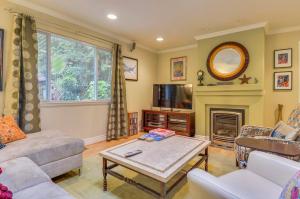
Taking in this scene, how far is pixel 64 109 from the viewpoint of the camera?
3.18 meters

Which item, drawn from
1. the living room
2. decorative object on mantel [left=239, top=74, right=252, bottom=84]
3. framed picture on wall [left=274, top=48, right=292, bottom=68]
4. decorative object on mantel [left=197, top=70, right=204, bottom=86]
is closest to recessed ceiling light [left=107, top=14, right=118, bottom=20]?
the living room

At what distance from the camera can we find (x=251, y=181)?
139 cm

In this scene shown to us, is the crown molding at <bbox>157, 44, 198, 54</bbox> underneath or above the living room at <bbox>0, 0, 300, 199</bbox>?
above

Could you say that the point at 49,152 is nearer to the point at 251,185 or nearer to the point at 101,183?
the point at 101,183

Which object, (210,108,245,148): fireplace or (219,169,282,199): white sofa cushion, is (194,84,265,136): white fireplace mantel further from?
(219,169,282,199): white sofa cushion

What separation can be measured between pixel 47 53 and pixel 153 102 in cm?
283

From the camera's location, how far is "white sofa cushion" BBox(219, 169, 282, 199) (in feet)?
4.00

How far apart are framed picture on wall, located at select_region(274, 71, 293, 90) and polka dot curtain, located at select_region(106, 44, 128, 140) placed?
325cm

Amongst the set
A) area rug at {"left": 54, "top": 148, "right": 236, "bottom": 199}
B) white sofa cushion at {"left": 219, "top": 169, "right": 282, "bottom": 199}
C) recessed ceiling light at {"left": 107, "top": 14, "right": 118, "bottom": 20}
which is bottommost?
area rug at {"left": 54, "top": 148, "right": 236, "bottom": 199}

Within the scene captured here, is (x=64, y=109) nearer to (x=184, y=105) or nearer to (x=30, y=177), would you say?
(x=30, y=177)

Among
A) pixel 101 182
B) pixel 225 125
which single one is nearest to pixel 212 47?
pixel 225 125

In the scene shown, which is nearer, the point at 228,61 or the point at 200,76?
the point at 228,61

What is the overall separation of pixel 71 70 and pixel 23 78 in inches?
35.4

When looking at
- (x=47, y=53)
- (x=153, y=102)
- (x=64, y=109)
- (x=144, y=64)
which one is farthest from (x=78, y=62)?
(x=153, y=102)
